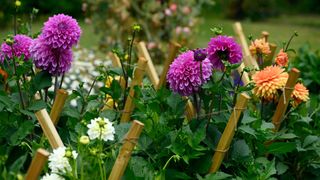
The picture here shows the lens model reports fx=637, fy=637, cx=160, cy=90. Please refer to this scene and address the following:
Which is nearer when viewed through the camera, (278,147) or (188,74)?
(188,74)

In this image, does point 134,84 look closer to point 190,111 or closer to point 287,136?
point 190,111

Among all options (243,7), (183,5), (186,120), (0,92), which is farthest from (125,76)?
(243,7)

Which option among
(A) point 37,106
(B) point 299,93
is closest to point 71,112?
(A) point 37,106

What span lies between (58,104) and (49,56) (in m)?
0.17

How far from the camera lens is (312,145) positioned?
239 centimetres

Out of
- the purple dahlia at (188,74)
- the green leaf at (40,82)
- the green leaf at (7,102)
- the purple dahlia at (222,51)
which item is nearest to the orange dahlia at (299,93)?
the purple dahlia at (222,51)

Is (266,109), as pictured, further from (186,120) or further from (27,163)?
(27,163)

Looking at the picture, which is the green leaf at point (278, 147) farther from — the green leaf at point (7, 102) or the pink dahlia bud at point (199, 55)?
the green leaf at point (7, 102)

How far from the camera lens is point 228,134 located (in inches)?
82.2

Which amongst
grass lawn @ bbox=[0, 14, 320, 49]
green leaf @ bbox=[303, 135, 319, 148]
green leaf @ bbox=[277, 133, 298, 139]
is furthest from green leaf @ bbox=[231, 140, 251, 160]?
grass lawn @ bbox=[0, 14, 320, 49]

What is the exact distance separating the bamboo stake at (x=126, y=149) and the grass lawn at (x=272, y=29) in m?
7.48

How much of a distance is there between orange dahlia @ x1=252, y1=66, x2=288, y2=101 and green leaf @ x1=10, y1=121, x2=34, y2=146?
0.81m

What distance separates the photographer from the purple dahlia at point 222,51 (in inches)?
84.7

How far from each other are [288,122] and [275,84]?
0.99ft
